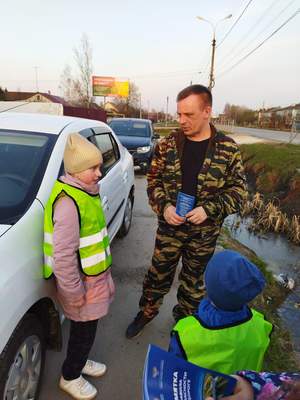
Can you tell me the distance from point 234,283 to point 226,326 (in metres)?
0.20

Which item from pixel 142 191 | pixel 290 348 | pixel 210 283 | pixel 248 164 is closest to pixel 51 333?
pixel 210 283

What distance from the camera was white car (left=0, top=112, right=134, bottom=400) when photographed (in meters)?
1.67

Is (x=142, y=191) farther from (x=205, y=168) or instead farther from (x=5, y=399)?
(x=5, y=399)

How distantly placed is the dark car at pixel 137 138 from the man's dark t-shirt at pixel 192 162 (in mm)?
7447

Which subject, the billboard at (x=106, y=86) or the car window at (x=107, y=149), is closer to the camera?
the car window at (x=107, y=149)

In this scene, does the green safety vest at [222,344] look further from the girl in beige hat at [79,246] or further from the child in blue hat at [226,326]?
the girl in beige hat at [79,246]

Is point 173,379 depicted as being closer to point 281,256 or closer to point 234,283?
point 234,283

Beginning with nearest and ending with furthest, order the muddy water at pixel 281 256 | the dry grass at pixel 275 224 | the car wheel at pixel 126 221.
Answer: the muddy water at pixel 281 256, the car wheel at pixel 126 221, the dry grass at pixel 275 224

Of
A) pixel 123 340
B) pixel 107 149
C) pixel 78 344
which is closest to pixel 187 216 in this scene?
pixel 78 344

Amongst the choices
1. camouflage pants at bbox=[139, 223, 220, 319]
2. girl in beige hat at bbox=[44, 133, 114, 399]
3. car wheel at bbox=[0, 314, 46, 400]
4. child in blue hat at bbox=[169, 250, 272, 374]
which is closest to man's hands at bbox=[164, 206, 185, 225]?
camouflage pants at bbox=[139, 223, 220, 319]

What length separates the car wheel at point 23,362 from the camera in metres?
1.67

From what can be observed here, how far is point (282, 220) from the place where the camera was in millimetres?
7531

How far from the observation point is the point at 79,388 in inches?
87.2

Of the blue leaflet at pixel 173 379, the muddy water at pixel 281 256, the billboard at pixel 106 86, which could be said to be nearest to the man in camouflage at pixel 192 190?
the blue leaflet at pixel 173 379
